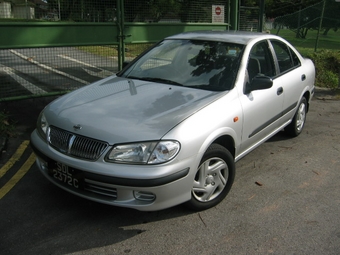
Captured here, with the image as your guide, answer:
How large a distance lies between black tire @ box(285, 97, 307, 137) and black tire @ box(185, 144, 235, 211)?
225cm

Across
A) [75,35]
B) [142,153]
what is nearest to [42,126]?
[142,153]

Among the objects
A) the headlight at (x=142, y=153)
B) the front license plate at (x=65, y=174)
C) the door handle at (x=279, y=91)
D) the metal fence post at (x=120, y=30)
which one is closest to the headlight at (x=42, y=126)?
the front license plate at (x=65, y=174)

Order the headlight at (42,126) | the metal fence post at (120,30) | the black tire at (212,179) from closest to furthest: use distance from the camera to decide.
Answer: the black tire at (212,179)
the headlight at (42,126)
the metal fence post at (120,30)

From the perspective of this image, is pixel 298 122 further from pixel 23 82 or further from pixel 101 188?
pixel 23 82

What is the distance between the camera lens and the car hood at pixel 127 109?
10.3 feet

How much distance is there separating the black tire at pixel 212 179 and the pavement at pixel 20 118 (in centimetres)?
265

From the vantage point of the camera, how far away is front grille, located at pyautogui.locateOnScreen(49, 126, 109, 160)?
10.2 ft

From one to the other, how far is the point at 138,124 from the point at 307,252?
1.71m

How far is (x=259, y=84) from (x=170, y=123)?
4.30 ft

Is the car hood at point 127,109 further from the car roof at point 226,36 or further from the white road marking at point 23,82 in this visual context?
the white road marking at point 23,82

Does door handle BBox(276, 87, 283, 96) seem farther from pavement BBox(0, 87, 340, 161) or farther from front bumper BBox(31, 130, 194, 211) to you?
pavement BBox(0, 87, 340, 161)

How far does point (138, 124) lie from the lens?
3.20 meters

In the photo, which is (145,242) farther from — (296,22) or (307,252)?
(296,22)

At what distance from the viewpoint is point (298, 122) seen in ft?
18.7
